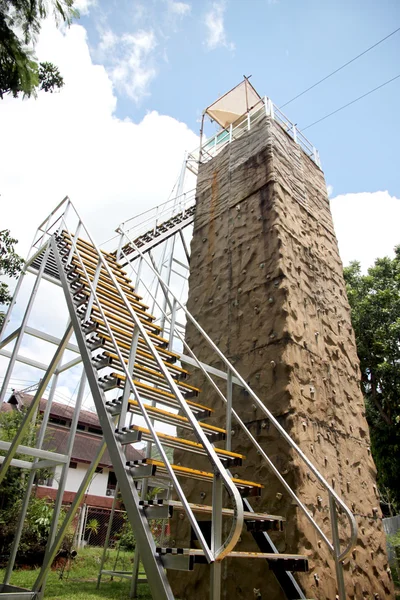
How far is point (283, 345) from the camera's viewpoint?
4973 mm

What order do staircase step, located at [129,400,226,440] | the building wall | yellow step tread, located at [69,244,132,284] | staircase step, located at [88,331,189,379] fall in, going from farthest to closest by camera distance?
the building wall
yellow step tread, located at [69,244,132,284]
staircase step, located at [88,331,189,379]
staircase step, located at [129,400,226,440]

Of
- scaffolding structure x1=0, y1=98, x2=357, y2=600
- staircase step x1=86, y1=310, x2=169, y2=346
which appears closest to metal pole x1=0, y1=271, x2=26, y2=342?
scaffolding structure x1=0, y1=98, x2=357, y2=600

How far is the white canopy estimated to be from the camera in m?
12.0

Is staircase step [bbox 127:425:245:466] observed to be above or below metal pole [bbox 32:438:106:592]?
above

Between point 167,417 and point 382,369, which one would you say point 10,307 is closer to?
point 167,417

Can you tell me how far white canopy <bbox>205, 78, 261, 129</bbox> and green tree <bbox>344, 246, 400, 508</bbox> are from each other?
20.3ft

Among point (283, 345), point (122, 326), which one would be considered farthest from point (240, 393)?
point (122, 326)

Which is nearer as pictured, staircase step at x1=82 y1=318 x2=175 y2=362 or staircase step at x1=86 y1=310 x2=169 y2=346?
staircase step at x1=82 y1=318 x2=175 y2=362

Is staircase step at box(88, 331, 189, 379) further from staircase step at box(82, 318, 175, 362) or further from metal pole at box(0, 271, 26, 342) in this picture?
metal pole at box(0, 271, 26, 342)

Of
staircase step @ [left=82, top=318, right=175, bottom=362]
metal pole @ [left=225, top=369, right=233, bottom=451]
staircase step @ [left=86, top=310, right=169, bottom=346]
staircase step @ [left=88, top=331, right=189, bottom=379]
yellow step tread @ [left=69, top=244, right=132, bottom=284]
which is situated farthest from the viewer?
yellow step tread @ [left=69, top=244, right=132, bottom=284]

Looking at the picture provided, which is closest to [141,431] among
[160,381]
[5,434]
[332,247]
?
[160,381]

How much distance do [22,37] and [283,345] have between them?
4.08 m

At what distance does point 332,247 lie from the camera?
7293 mm

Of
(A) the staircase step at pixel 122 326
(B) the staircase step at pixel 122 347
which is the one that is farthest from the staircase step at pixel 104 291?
(B) the staircase step at pixel 122 347
